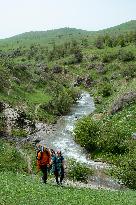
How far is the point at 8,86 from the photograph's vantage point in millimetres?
83500

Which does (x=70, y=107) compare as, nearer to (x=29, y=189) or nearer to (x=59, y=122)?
(x=59, y=122)

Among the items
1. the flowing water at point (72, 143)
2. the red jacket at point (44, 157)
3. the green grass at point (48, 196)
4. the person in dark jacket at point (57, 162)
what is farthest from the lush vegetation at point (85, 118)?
the person in dark jacket at point (57, 162)

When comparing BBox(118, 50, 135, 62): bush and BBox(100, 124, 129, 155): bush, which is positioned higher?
BBox(118, 50, 135, 62): bush

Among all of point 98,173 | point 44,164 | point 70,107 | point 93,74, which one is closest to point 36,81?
point 70,107

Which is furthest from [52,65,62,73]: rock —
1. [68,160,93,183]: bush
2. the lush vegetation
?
[68,160,93,183]: bush

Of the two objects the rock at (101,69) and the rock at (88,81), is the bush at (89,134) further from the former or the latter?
the rock at (101,69)

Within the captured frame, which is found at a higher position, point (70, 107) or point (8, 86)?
point (8, 86)

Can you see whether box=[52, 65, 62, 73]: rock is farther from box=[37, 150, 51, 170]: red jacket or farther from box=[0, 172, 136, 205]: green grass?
box=[0, 172, 136, 205]: green grass

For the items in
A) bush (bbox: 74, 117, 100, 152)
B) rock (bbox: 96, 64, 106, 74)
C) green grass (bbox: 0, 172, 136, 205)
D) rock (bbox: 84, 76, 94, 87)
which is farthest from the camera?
rock (bbox: 96, 64, 106, 74)

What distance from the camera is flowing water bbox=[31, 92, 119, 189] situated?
50.6 metres

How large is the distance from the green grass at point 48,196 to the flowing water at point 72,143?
13415 millimetres

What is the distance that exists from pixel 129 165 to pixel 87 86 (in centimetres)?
7166

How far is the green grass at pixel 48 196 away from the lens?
2952cm

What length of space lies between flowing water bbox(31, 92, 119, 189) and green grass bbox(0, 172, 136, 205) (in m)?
13.4
